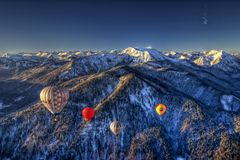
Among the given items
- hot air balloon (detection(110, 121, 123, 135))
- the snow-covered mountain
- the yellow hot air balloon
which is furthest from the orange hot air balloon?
the yellow hot air balloon

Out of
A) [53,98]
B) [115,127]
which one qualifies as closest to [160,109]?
[115,127]

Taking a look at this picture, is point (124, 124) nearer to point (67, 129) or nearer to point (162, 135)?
point (162, 135)

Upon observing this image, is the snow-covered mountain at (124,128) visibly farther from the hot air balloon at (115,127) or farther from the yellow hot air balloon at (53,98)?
the yellow hot air balloon at (53,98)

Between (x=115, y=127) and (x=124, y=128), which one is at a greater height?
(x=115, y=127)

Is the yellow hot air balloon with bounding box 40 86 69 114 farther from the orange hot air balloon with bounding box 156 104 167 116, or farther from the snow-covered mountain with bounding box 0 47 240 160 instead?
the orange hot air balloon with bounding box 156 104 167 116

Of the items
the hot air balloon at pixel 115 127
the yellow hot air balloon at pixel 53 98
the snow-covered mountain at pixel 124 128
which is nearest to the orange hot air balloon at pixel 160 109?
the snow-covered mountain at pixel 124 128

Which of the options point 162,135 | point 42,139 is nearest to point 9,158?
point 42,139

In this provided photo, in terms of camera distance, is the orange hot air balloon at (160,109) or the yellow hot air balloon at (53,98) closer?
the yellow hot air balloon at (53,98)

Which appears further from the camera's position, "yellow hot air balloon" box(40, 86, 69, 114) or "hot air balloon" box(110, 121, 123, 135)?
"hot air balloon" box(110, 121, 123, 135)

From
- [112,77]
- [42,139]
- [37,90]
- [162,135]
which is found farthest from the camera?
[37,90]

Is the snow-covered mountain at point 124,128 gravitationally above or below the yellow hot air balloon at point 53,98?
below

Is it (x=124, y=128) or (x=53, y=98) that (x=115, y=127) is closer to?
(x=124, y=128)
